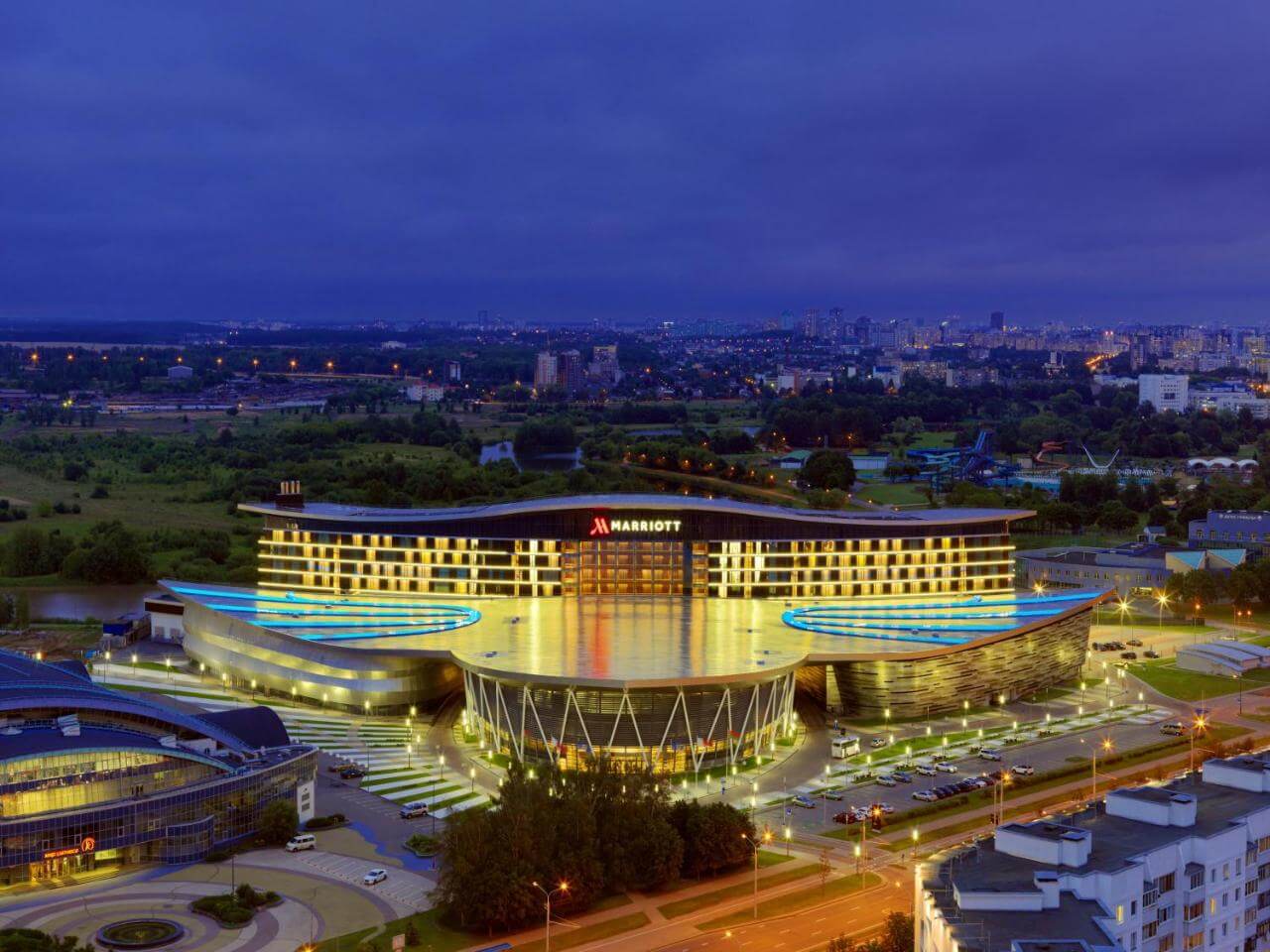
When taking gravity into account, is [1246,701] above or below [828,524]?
below

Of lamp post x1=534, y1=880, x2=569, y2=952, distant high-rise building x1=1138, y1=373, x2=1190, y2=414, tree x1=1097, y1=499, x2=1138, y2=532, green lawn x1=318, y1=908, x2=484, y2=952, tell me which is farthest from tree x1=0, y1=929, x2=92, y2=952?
distant high-rise building x1=1138, y1=373, x2=1190, y2=414

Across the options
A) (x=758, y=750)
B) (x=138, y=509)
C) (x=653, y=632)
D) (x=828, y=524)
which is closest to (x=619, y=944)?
(x=758, y=750)

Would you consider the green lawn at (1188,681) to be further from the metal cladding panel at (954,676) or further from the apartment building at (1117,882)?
the apartment building at (1117,882)

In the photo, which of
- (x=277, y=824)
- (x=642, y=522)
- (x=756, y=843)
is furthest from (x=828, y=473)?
(x=277, y=824)

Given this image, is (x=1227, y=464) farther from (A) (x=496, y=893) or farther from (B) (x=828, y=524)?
(A) (x=496, y=893)

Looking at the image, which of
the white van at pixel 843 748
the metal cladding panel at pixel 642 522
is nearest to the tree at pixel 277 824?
the white van at pixel 843 748

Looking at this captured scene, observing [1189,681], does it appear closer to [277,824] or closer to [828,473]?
[277,824]

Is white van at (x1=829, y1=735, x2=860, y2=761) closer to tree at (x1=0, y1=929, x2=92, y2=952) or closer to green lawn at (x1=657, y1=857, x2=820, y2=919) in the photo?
green lawn at (x1=657, y1=857, x2=820, y2=919)
